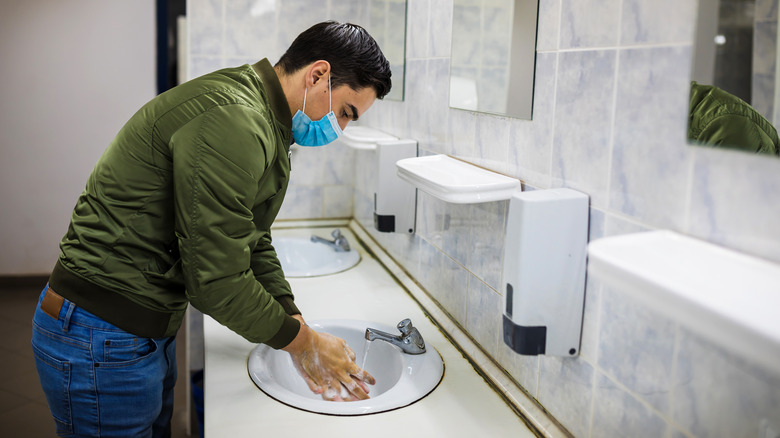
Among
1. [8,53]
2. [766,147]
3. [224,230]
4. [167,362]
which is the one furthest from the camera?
[8,53]

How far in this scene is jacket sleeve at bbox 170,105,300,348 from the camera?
1125 millimetres

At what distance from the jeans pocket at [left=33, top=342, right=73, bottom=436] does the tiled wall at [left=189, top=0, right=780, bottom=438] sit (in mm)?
952

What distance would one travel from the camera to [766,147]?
737mm

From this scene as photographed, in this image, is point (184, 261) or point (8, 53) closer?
point (184, 261)

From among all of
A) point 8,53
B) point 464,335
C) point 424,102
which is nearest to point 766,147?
point 464,335

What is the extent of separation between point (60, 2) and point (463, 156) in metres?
4.09

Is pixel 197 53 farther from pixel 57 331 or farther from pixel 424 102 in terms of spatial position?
pixel 57 331

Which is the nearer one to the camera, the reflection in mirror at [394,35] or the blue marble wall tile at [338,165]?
the reflection in mirror at [394,35]

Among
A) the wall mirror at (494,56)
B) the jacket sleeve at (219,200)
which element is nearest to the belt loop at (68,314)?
the jacket sleeve at (219,200)

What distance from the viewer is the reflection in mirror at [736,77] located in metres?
0.72

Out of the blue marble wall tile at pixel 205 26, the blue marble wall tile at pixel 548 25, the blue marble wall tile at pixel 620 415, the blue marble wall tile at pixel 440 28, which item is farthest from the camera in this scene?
the blue marble wall tile at pixel 205 26

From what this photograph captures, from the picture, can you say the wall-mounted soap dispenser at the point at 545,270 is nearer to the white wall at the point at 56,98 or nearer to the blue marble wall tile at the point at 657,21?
the blue marble wall tile at the point at 657,21

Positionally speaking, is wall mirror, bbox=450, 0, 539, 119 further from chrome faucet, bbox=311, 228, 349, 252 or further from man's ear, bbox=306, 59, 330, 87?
chrome faucet, bbox=311, 228, 349, 252

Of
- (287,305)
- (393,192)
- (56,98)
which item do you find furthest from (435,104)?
(56,98)
